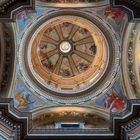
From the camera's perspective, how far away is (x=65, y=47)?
24234mm

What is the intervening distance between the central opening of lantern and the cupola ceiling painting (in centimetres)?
444

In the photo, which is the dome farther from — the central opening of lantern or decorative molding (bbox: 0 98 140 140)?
decorative molding (bbox: 0 98 140 140)

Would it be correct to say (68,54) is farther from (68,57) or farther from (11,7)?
(11,7)

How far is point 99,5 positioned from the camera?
16922 mm

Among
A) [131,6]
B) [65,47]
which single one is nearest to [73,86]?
[65,47]

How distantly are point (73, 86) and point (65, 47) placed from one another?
15.7 ft

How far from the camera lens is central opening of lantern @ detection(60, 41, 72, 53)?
24130 millimetres

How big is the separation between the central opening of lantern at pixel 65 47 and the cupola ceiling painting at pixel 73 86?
175 inches

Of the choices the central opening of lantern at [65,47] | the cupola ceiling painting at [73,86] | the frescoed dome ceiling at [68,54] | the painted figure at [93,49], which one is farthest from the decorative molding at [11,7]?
the central opening of lantern at [65,47]

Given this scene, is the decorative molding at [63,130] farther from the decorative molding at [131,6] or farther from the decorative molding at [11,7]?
the decorative molding at [131,6]

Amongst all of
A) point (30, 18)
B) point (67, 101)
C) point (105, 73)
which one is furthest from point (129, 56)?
point (30, 18)

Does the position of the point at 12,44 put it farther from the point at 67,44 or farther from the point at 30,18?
the point at 67,44

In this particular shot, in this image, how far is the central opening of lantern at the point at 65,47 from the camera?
79.2ft

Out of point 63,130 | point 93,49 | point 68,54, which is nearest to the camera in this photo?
point 63,130
